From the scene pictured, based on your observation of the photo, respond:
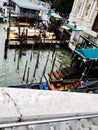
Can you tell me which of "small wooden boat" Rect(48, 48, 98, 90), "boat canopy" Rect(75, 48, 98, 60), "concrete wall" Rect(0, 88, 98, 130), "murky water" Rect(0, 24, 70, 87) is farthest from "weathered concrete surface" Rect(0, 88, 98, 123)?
"boat canopy" Rect(75, 48, 98, 60)

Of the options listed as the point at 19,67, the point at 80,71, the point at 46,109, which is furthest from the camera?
the point at 19,67

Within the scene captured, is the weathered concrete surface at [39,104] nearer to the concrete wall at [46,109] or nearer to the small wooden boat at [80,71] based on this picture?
the concrete wall at [46,109]

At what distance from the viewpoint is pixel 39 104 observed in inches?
66.4

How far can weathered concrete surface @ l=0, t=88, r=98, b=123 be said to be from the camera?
1496 mm

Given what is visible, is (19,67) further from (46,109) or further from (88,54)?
(46,109)

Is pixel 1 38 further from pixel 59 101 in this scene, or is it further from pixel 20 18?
pixel 59 101

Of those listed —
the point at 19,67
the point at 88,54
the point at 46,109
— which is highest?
the point at 46,109

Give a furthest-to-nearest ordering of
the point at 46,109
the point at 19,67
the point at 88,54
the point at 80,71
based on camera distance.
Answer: the point at 19,67
the point at 80,71
the point at 88,54
the point at 46,109

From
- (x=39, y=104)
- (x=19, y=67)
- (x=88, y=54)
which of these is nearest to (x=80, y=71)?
(x=88, y=54)

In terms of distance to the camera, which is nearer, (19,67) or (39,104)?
(39,104)

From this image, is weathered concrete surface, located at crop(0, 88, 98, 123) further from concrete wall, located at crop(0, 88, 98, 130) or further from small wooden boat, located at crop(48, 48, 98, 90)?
small wooden boat, located at crop(48, 48, 98, 90)

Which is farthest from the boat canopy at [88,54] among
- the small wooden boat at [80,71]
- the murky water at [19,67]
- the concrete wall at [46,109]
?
the concrete wall at [46,109]

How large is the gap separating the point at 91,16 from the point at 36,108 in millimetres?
24103

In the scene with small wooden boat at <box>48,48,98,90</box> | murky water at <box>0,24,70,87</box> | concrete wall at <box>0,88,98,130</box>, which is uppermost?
concrete wall at <box>0,88,98,130</box>
